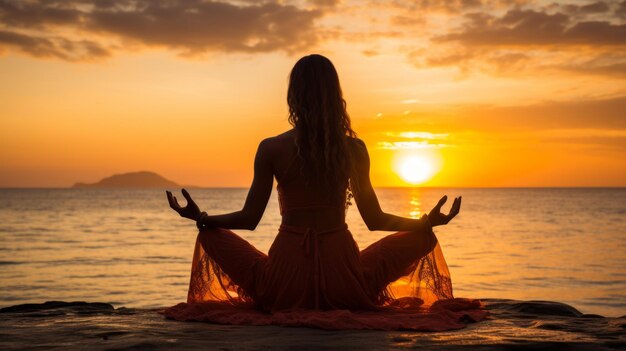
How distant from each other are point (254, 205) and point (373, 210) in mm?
1040

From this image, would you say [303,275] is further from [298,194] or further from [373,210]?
[373,210]

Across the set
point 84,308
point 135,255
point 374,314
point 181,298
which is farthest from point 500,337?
point 135,255

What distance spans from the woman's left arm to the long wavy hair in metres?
0.34

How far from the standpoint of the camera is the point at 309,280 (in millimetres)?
5285

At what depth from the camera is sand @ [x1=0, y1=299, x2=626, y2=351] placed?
391 centimetres

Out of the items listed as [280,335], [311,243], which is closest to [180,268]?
[311,243]

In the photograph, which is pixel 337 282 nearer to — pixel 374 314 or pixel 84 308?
pixel 374 314

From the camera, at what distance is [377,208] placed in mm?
5598

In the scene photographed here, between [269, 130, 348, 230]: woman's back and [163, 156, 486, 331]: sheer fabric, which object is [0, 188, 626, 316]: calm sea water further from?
[269, 130, 348, 230]: woman's back

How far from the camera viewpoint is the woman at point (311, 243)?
5.09 meters

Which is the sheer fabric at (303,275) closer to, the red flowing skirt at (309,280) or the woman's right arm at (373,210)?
the red flowing skirt at (309,280)

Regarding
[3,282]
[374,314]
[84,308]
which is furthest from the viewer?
[3,282]

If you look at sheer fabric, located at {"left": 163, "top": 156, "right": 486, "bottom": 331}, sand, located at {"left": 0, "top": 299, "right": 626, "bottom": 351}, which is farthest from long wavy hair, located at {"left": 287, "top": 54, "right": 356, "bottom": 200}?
sand, located at {"left": 0, "top": 299, "right": 626, "bottom": 351}

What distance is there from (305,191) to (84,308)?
9.22 feet
